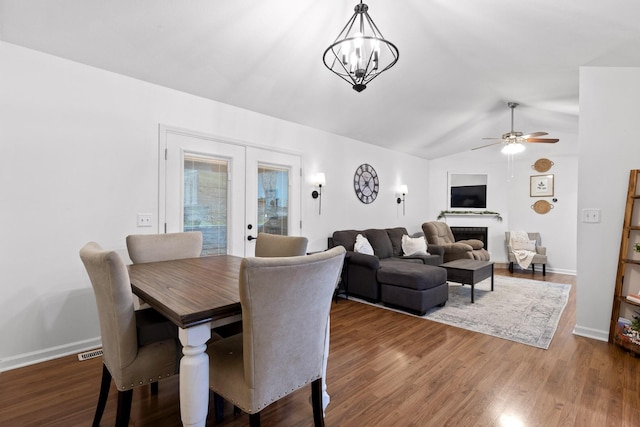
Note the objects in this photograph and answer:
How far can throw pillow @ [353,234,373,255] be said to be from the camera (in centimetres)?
438

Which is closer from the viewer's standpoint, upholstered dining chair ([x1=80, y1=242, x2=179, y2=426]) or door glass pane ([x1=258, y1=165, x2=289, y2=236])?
upholstered dining chair ([x1=80, y1=242, x2=179, y2=426])

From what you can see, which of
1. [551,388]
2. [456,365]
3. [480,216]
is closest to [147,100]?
[456,365]

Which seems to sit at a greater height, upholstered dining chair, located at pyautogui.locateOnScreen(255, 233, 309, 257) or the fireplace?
upholstered dining chair, located at pyautogui.locateOnScreen(255, 233, 309, 257)

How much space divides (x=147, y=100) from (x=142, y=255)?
58.5 inches

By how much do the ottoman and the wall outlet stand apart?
2599 mm

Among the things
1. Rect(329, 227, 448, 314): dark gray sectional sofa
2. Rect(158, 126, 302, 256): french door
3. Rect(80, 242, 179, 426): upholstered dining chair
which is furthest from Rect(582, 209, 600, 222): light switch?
Rect(80, 242, 179, 426): upholstered dining chair

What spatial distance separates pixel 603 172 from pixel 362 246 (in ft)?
8.71

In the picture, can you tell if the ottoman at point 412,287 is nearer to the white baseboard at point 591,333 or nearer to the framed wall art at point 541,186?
the white baseboard at point 591,333

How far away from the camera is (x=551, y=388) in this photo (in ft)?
6.83

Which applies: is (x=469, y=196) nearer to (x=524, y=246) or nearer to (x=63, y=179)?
(x=524, y=246)

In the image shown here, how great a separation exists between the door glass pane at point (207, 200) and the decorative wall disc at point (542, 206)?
610 cm

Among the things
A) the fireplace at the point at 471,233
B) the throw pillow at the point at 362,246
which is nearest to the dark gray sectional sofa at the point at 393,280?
the throw pillow at the point at 362,246

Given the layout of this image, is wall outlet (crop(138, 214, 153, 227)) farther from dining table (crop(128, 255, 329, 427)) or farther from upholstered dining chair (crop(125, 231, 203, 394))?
dining table (crop(128, 255, 329, 427))

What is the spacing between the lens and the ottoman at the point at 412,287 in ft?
11.4
